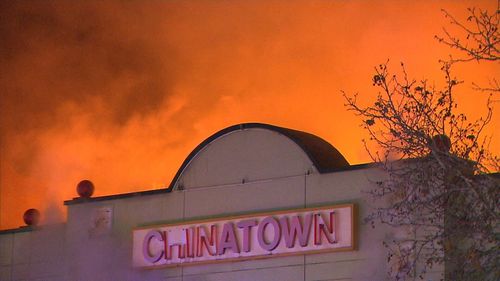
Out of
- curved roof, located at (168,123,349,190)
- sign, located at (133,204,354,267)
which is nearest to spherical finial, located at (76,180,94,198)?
sign, located at (133,204,354,267)

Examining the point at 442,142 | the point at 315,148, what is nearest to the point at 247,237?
the point at 315,148

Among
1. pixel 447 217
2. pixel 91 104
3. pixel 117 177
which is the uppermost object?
pixel 91 104

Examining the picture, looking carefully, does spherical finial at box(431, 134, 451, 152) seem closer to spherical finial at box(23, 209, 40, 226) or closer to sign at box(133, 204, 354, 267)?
sign at box(133, 204, 354, 267)

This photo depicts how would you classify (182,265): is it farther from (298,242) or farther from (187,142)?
(187,142)

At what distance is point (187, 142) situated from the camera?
3619 cm

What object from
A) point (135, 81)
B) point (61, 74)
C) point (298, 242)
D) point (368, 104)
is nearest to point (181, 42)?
point (135, 81)

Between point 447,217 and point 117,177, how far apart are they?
19849 mm

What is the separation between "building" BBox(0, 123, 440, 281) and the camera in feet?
82.8

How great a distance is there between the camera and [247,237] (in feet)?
87.5

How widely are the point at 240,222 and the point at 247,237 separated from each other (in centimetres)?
40

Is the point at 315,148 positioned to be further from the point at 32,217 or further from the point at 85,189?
the point at 32,217

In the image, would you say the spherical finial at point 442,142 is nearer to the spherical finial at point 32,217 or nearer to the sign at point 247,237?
the sign at point 247,237

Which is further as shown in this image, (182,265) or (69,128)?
(69,128)

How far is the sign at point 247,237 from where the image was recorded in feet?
83.2
